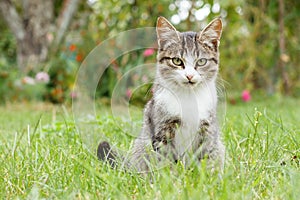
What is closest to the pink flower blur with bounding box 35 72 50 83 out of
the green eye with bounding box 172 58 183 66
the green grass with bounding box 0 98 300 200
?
the green grass with bounding box 0 98 300 200

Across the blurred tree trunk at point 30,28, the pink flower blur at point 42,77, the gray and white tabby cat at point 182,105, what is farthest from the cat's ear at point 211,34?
Result: the blurred tree trunk at point 30,28

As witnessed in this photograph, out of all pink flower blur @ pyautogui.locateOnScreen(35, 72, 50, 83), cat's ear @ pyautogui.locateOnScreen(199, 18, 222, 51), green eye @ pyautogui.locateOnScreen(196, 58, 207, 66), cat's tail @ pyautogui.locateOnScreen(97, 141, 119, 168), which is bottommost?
pink flower blur @ pyautogui.locateOnScreen(35, 72, 50, 83)

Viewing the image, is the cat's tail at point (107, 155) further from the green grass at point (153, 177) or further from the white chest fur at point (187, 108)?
the white chest fur at point (187, 108)

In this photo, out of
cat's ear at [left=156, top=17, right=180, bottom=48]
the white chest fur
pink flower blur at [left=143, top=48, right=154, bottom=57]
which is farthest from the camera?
pink flower blur at [left=143, top=48, right=154, bottom=57]

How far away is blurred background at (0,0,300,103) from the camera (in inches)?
233

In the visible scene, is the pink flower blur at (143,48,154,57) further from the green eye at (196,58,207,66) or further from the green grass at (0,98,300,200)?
the green eye at (196,58,207,66)

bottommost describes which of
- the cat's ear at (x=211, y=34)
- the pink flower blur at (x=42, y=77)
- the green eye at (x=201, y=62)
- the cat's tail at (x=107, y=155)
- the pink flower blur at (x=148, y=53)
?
the pink flower blur at (x=42, y=77)

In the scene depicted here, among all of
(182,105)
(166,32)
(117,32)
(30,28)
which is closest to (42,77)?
(30,28)

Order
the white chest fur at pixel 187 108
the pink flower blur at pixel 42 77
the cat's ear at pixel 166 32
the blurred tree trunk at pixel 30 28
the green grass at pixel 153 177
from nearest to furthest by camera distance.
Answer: the green grass at pixel 153 177
the white chest fur at pixel 187 108
the cat's ear at pixel 166 32
the pink flower blur at pixel 42 77
the blurred tree trunk at pixel 30 28

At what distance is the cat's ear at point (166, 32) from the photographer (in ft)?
5.97

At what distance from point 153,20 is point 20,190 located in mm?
5185

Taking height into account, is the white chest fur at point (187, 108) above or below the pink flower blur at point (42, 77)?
above

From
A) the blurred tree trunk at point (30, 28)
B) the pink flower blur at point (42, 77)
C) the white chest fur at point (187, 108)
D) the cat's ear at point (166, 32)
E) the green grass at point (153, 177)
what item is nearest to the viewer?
the green grass at point (153, 177)

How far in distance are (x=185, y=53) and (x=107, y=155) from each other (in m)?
0.54
